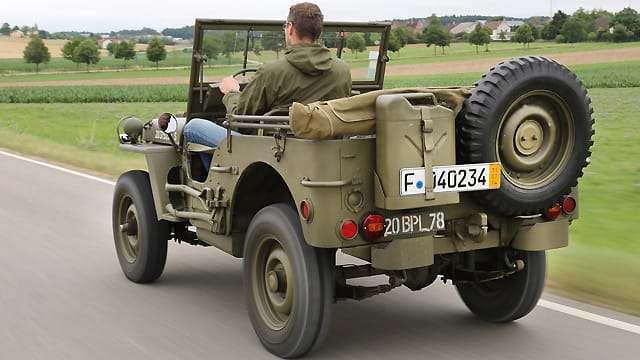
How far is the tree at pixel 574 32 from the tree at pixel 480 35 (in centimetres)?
555

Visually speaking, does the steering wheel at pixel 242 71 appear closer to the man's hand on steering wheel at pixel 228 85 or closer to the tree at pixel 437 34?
the man's hand on steering wheel at pixel 228 85

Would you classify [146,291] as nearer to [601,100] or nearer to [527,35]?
[601,100]

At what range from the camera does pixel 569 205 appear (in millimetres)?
4965

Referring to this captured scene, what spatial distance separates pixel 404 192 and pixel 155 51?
8010cm

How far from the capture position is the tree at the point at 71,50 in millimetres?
92188

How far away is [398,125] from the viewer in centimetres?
428

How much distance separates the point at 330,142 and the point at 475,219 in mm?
902

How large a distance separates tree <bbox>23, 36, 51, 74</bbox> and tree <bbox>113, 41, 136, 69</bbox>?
7.26 meters

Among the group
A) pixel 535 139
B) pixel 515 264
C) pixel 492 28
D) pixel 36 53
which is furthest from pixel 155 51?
pixel 535 139

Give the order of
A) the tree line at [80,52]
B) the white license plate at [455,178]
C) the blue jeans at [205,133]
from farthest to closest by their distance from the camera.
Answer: the tree line at [80,52]
the blue jeans at [205,133]
the white license plate at [455,178]

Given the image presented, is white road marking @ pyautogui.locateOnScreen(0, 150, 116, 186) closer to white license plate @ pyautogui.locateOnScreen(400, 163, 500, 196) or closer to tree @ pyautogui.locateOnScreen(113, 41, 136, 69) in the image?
white license plate @ pyautogui.locateOnScreen(400, 163, 500, 196)

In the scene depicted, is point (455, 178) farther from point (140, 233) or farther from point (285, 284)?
point (140, 233)

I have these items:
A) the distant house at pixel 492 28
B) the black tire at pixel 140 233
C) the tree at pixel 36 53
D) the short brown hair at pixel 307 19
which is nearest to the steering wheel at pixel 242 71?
the black tire at pixel 140 233

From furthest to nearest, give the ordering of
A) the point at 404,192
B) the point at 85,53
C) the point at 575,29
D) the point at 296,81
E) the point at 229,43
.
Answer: the point at 85,53 → the point at 575,29 → the point at 229,43 → the point at 296,81 → the point at 404,192
